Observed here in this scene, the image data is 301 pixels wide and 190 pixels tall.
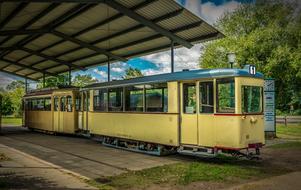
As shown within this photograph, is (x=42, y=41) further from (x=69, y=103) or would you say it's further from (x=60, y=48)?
(x=69, y=103)

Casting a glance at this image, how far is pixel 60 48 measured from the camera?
29.8 metres

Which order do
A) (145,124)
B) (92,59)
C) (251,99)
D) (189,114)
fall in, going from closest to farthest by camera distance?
(251,99), (189,114), (145,124), (92,59)

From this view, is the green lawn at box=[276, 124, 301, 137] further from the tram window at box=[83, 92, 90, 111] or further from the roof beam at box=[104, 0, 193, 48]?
the tram window at box=[83, 92, 90, 111]

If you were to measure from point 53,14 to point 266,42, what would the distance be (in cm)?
2576

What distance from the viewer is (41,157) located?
47.8 feet

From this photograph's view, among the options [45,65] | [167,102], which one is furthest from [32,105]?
[167,102]

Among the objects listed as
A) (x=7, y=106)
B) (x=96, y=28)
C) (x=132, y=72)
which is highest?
(x=132, y=72)

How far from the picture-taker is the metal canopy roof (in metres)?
19.4

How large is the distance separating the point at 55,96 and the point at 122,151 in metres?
11.0

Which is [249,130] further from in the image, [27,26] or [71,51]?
[71,51]

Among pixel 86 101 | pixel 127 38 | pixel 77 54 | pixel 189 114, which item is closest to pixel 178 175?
pixel 189 114

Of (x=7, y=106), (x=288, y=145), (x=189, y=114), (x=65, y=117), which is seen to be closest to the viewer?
(x=189, y=114)

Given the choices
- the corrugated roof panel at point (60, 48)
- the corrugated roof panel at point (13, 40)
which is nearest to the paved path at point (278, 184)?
the corrugated roof panel at point (60, 48)

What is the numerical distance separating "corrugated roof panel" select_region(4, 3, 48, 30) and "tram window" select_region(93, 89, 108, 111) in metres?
5.47
